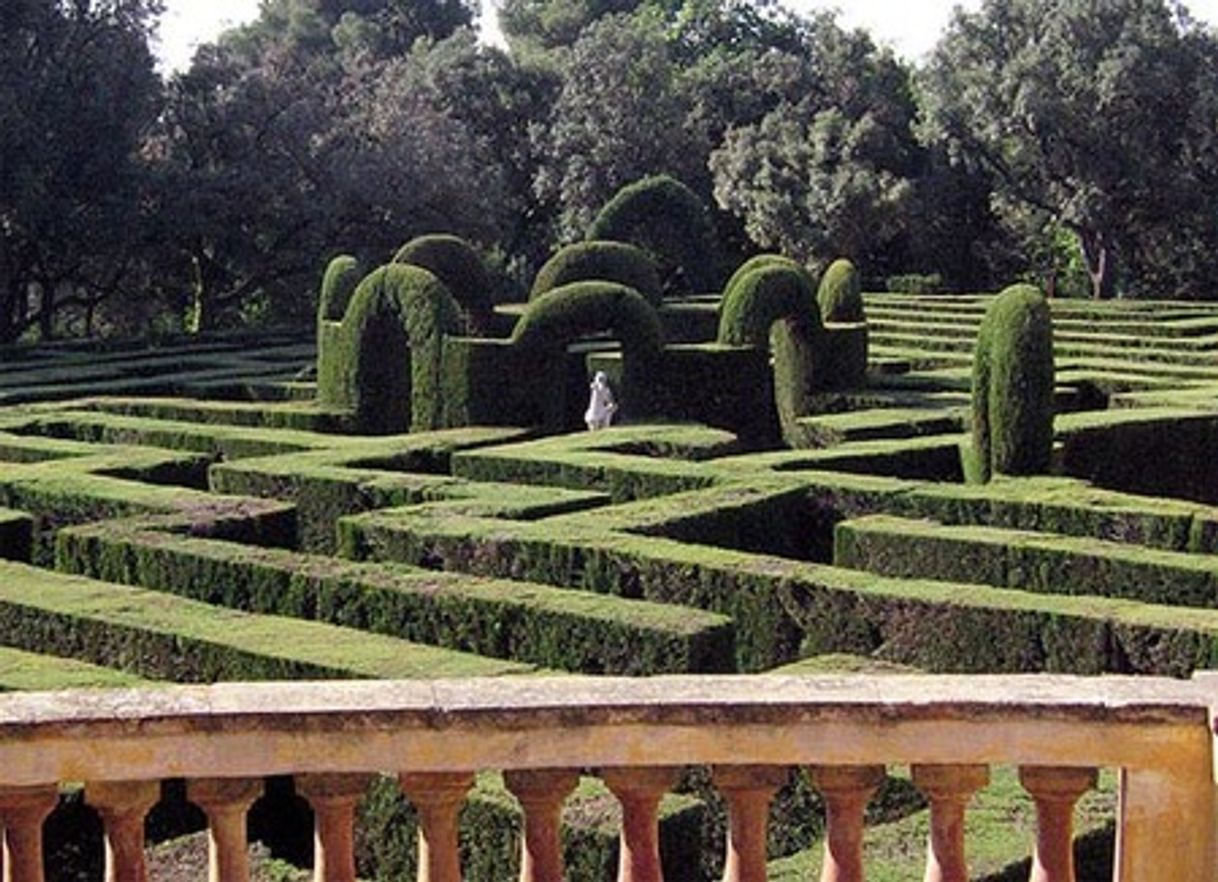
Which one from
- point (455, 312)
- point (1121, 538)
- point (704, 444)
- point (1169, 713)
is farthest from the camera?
point (455, 312)

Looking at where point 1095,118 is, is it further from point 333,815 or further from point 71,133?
point 333,815

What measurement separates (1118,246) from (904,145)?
5.97 metres

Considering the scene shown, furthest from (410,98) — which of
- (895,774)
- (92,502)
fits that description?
(895,774)

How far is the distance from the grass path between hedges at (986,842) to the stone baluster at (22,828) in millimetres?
3106

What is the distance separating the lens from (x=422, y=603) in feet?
36.4

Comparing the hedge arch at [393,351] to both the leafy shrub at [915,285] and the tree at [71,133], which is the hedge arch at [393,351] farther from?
the leafy shrub at [915,285]

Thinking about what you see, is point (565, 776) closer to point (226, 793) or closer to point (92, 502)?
point (226, 793)

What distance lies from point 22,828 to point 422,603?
7167 mm

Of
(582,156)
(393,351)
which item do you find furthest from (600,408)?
(582,156)

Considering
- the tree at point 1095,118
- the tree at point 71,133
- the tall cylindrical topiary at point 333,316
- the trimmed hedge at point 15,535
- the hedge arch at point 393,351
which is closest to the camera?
the trimmed hedge at point 15,535

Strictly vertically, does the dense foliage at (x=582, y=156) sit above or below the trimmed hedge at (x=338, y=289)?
above

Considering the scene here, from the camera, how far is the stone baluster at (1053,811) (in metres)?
4.07

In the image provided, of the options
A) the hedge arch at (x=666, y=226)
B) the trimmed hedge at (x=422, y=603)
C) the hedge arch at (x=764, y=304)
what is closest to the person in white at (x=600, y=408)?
the hedge arch at (x=764, y=304)

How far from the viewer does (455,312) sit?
22.8 m
